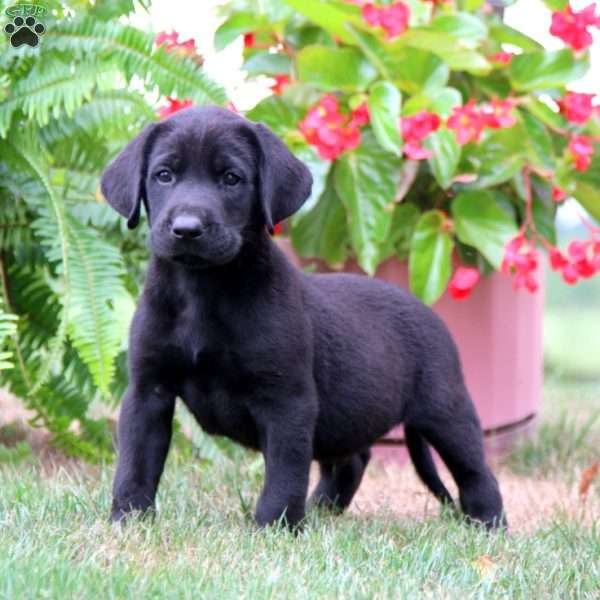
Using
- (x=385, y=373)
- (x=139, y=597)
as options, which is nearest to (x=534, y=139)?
(x=385, y=373)

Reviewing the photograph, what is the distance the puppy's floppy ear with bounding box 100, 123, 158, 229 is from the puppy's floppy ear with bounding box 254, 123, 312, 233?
32 centimetres

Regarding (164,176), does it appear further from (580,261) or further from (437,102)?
(580,261)

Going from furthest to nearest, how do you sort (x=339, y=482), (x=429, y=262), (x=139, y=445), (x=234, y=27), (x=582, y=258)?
(x=234, y=27)
(x=429, y=262)
(x=582, y=258)
(x=339, y=482)
(x=139, y=445)

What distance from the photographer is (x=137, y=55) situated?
438 cm

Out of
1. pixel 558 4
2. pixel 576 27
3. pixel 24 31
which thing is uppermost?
pixel 558 4

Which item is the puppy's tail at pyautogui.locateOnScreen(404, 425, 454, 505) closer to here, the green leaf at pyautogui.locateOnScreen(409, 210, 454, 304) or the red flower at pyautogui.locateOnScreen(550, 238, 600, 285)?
the green leaf at pyautogui.locateOnScreen(409, 210, 454, 304)

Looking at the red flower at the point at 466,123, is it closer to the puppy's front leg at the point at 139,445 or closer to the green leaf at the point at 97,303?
the green leaf at the point at 97,303

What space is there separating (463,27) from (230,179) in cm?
207

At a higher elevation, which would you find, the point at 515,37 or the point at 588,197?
the point at 515,37

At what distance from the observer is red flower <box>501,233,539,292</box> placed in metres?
4.57

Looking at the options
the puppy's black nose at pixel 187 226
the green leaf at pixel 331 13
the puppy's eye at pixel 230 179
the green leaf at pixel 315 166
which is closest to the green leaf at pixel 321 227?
the green leaf at pixel 315 166

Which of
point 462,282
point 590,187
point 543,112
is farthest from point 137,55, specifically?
point 590,187

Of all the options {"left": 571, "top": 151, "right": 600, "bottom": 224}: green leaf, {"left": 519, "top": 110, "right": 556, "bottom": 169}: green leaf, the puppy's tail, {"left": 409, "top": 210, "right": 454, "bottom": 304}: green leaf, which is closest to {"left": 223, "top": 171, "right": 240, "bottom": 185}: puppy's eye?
the puppy's tail

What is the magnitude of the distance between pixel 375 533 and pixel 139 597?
1148mm
